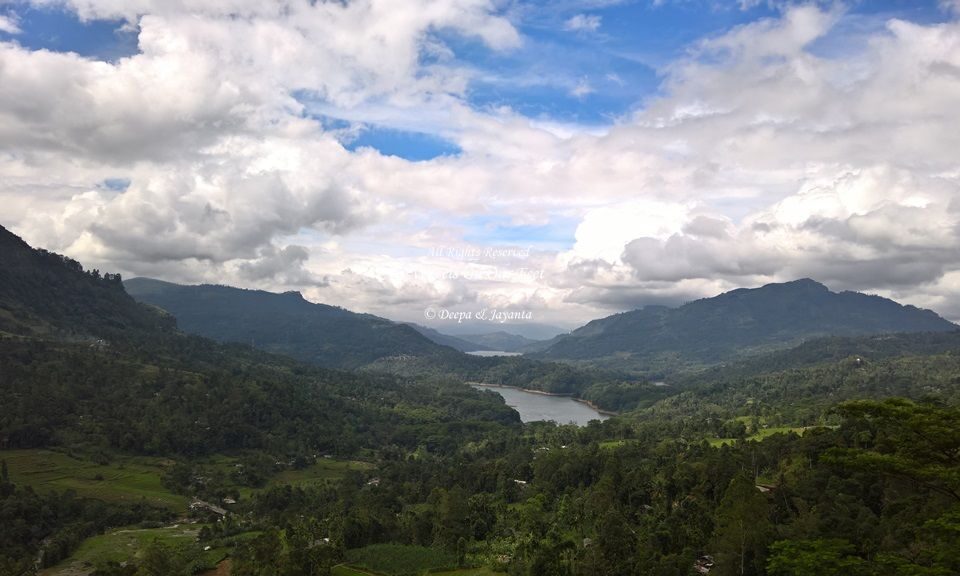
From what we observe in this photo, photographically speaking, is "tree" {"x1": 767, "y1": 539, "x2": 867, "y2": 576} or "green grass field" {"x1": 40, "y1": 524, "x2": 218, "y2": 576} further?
"green grass field" {"x1": 40, "y1": 524, "x2": 218, "y2": 576}

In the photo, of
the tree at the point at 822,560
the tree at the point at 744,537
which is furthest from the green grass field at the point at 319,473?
the tree at the point at 822,560

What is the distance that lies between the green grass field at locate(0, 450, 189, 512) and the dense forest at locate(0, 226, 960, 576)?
0.73 metres

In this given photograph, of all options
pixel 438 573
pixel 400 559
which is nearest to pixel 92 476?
pixel 400 559

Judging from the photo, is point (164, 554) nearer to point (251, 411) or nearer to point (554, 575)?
point (554, 575)

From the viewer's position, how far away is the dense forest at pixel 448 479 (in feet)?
117

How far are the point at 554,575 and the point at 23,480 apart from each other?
9080cm

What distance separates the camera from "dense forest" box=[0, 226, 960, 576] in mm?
35809

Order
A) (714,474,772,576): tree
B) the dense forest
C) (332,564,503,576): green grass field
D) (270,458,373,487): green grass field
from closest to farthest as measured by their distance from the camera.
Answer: the dense forest
(714,474,772,576): tree
(332,564,503,576): green grass field
(270,458,373,487): green grass field

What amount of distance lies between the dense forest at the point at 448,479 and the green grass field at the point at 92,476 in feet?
2.40

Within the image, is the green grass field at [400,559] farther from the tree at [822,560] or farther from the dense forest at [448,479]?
the tree at [822,560]

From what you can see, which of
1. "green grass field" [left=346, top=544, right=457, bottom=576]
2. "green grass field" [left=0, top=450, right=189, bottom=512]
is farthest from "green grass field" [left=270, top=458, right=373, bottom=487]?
"green grass field" [left=346, top=544, right=457, bottom=576]

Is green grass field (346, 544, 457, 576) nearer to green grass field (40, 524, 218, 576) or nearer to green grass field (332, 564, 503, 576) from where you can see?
green grass field (332, 564, 503, 576)

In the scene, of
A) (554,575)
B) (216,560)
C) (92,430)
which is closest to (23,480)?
(92,430)

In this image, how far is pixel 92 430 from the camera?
11856cm
